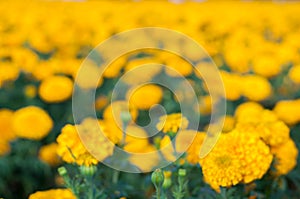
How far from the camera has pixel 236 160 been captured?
1.43 meters

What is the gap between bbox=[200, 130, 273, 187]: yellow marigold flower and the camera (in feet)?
4.61

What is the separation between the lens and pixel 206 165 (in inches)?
56.1

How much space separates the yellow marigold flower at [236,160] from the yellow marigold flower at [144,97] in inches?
40.7

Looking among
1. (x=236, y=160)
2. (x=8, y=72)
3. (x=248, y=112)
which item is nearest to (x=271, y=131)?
(x=236, y=160)

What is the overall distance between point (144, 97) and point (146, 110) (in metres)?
0.11

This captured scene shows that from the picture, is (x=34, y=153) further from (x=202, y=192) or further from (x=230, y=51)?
(x=230, y=51)

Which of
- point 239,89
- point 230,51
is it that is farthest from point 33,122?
point 230,51

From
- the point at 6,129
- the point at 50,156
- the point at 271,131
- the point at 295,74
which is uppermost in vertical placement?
the point at 271,131

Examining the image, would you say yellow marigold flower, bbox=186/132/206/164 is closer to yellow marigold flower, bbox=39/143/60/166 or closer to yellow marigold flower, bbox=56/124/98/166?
yellow marigold flower, bbox=56/124/98/166

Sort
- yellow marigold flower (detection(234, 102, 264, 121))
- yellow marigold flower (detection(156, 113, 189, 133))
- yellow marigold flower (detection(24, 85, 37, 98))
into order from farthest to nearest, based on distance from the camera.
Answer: yellow marigold flower (detection(24, 85, 37, 98)) → yellow marigold flower (detection(234, 102, 264, 121)) → yellow marigold flower (detection(156, 113, 189, 133))

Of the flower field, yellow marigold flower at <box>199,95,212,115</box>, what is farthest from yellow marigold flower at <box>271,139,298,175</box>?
yellow marigold flower at <box>199,95,212,115</box>

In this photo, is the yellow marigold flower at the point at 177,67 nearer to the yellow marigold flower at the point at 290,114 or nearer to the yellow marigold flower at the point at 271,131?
the yellow marigold flower at the point at 290,114

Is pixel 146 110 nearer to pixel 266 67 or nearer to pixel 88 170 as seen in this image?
pixel 266 67

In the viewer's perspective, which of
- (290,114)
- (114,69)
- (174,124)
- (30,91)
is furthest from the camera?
(114,69)
